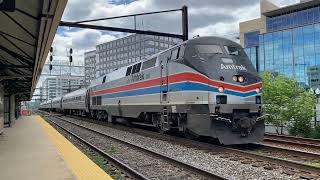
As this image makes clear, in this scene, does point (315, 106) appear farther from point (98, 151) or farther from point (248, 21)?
point (248, 21)

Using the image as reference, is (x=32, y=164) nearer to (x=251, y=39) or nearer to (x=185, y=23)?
(x=185, y=23)

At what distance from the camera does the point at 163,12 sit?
20.9 meters

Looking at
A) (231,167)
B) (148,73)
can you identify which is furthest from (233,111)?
(148,73)

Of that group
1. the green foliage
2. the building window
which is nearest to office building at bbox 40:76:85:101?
the building window

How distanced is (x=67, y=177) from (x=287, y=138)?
38.5ft

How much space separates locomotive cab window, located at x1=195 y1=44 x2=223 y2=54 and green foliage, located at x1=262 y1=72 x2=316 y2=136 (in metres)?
7.90

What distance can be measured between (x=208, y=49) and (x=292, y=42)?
236 feet

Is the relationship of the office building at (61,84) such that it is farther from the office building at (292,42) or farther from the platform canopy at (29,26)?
the platform canopy at (29,26)

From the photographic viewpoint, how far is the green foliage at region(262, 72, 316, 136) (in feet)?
69.1

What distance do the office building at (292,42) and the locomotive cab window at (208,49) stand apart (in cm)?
6397

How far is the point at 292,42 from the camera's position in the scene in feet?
271

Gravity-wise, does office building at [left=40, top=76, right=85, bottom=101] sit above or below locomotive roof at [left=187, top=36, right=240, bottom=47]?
above

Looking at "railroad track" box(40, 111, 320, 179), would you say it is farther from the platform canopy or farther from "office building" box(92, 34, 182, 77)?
"office building" box(92, 34, 182, 77)

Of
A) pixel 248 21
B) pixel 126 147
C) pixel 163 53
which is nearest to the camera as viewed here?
pixel 126 147
